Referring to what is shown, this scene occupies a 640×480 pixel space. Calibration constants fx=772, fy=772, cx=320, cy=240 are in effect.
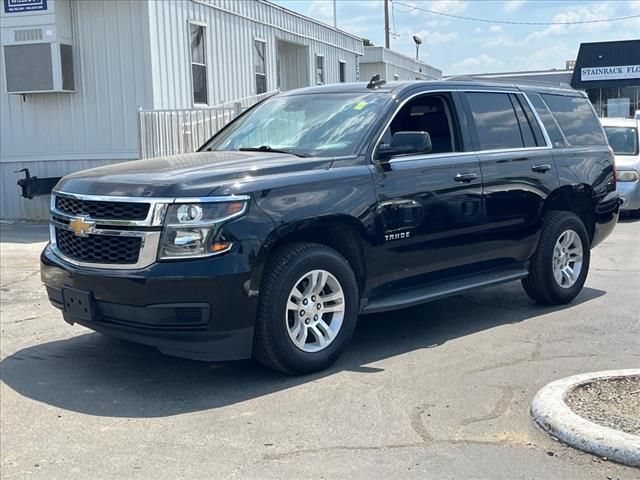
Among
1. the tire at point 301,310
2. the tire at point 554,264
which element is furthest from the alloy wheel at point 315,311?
the tire at point 554,264

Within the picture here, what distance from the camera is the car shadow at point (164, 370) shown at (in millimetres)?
4793

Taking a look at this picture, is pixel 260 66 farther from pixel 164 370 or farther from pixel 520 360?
pixel 520 360

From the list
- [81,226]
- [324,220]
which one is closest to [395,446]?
[324,220]

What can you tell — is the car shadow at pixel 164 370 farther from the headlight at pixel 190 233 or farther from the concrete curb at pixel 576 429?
the concrete curb at pixel 576 429

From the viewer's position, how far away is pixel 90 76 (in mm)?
13492

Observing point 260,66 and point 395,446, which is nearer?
point 395,446

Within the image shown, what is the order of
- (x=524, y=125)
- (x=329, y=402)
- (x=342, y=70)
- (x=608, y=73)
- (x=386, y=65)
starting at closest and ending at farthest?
(x=329, y=402) → (x=524, y=125) → (x=342, y=70) → (x=386, y=65) → (x=608, y=73)

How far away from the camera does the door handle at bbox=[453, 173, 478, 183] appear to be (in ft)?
19.8

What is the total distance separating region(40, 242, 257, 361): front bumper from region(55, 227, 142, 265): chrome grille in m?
0.08

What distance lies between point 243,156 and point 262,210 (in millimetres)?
894

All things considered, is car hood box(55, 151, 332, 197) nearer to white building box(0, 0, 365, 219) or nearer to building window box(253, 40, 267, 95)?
white building box(0, 0, 365, 219)

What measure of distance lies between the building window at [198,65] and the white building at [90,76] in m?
0.02

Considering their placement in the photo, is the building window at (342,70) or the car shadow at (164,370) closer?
the car shadow at (164,370)

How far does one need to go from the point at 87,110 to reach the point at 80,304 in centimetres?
952
